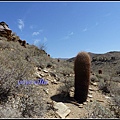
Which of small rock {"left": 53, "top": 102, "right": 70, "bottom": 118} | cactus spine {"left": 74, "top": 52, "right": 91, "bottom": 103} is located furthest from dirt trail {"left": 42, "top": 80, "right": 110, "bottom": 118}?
cactus spine {"left": 74, "top": 52, "right": 91, "bottom": 103}

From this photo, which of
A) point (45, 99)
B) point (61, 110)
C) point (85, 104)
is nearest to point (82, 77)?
point (85, 104)

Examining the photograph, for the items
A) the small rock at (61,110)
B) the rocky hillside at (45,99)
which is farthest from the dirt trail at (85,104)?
the small rock at (61,110)

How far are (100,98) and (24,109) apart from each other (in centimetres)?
508

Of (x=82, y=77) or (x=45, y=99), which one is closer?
(x=45, y=99)

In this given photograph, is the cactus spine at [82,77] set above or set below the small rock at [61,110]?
above

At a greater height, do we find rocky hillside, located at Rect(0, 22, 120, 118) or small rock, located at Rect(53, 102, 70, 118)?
rocky hillside, located at Rect(0, 22, 120, 118)

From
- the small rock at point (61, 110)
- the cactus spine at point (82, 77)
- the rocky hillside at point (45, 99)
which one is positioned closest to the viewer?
the rocky hillside at point (45, 99)

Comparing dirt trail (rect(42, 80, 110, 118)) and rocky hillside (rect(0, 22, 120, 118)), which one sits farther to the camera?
dirt trail (rect(42, 80, 110, 118))

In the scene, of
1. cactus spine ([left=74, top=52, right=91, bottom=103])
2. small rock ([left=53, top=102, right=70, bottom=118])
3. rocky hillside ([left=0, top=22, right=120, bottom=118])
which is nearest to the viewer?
rocky hillside ([left=0, top=22, right=120, bottom=118])

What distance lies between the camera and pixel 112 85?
11.0m

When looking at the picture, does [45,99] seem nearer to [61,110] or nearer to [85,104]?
[61,110]

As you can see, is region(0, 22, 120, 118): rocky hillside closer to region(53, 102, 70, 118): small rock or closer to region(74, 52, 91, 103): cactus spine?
region(53, 102, 70, 118): small rock

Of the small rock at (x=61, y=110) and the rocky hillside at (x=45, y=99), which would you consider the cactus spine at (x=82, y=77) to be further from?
the small rock at (x=61, y=110)

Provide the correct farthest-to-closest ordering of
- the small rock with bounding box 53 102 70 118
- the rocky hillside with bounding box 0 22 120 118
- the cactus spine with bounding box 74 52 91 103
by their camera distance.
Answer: the cactus spine with bounding box 74 52 91 103 < the small rock with bounding box 53 102 70 118 < the rocky hillside with bounding box 0 22 120 118
